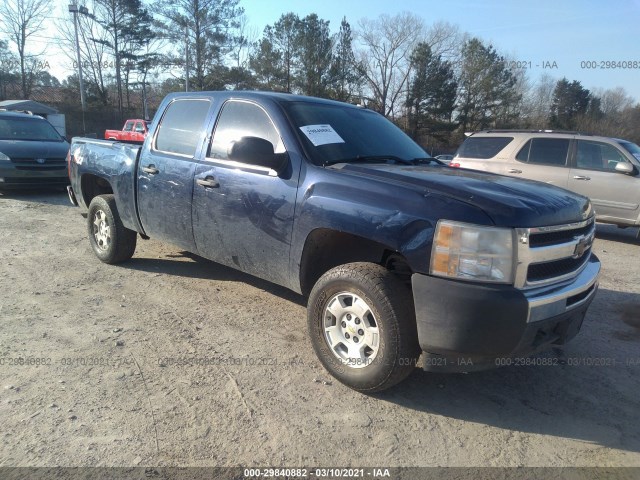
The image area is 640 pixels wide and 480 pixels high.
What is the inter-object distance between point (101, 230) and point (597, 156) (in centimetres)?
812

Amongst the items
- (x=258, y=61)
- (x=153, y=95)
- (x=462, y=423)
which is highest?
(x=258, y=61)

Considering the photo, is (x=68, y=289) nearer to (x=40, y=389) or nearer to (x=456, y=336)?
(x=40, y=389)

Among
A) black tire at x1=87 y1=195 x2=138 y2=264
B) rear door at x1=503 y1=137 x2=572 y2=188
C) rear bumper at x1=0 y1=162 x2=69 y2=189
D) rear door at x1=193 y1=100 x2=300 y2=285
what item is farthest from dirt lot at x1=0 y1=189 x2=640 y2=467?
rear bumper at x1=0 y1=162 x2=69 y2=189

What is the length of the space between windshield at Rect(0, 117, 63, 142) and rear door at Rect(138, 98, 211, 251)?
752 cm

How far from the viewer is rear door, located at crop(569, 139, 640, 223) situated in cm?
792

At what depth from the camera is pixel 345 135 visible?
12.6 ft

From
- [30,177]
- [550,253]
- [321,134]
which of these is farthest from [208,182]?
[30,177]

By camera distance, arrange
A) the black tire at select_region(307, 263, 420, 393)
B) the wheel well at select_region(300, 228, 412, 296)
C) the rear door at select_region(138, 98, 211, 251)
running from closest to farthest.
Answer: the black tire at select_region(307, 263, 420, 393) < the wheel well at select_region(300, 228, 412, 296) < the rear door at select_region(138, 98, 211, 251)

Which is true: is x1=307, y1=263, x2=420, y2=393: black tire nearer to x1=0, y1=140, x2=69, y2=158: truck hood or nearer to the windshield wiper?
the windshield wiper

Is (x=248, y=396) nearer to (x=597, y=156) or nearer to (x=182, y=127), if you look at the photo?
(x=182, y=127)

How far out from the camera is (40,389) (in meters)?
2.96

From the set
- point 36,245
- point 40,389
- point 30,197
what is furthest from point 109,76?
point 40,389

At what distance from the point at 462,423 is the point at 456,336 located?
24.5 inches

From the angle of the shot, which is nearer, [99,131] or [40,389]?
[40,389]
